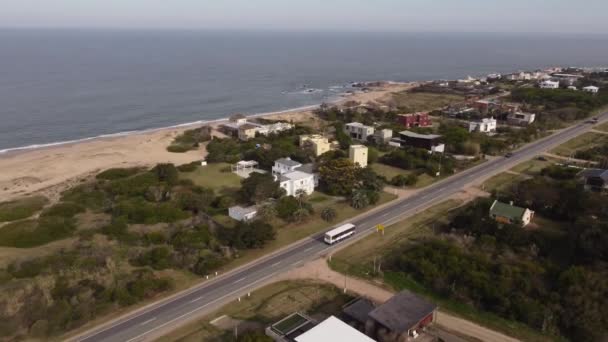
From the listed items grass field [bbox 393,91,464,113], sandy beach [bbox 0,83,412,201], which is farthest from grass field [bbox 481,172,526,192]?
grass field [bbox 393,91,464,113]

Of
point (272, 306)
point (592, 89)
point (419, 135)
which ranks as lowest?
point (272, 306)

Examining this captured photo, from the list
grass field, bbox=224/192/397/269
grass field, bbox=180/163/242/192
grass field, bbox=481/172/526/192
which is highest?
grass field, bbox=481/172/526/192

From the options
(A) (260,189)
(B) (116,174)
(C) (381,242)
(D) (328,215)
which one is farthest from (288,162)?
(B) (116,174)

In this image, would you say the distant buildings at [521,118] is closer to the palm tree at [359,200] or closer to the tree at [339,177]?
the tree at [339,177]

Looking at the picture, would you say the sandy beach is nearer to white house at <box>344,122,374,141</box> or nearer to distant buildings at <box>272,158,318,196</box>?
distant buildings at <box>272,158,318,196</box>

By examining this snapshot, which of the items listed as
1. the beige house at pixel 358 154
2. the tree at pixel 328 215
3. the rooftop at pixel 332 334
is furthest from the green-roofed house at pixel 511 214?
the rooftop at pixel 332 334

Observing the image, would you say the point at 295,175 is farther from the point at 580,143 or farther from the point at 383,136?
the point at 580,143
